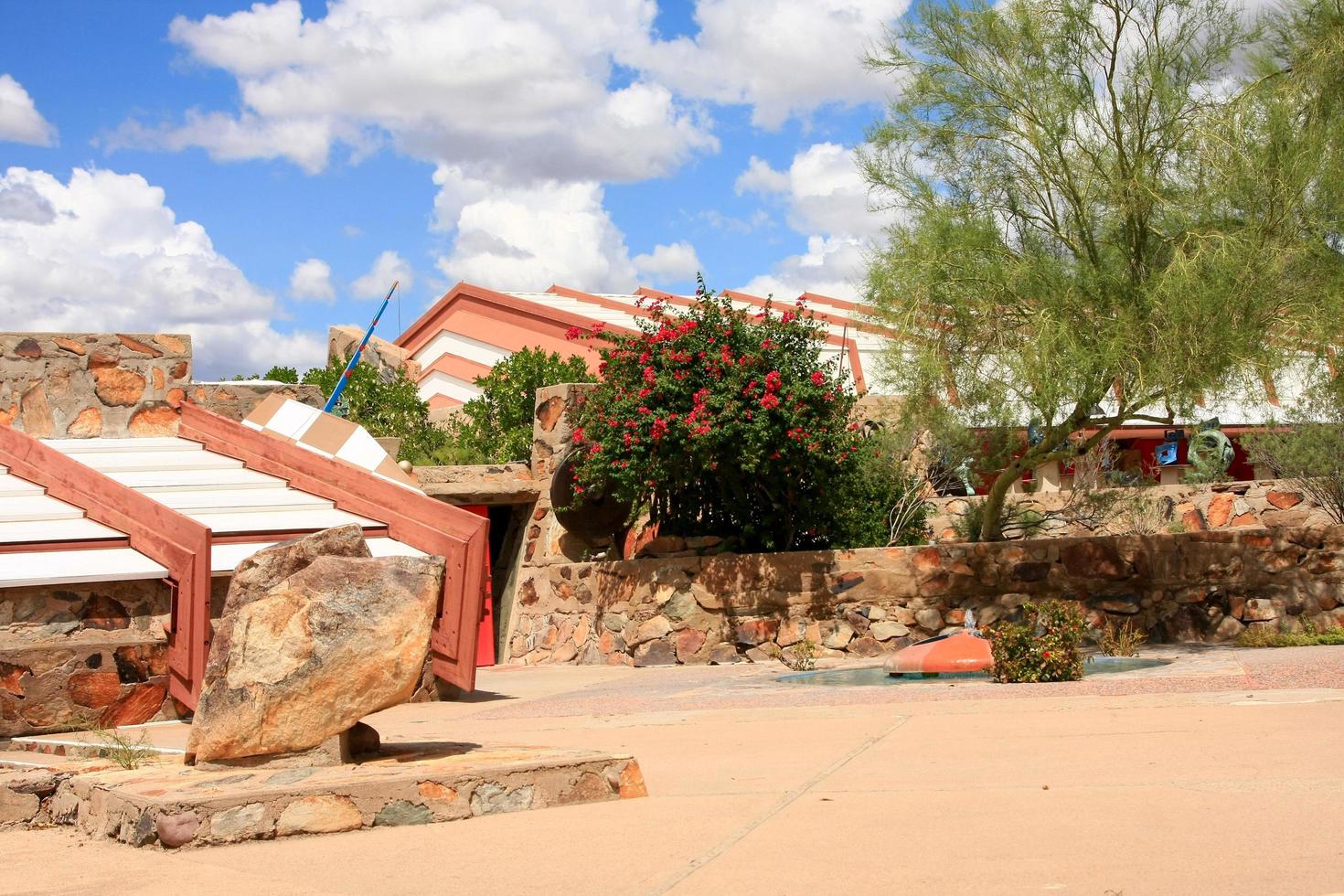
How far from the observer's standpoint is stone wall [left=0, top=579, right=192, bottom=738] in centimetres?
837

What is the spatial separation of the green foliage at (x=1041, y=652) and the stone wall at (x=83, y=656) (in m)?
6.01

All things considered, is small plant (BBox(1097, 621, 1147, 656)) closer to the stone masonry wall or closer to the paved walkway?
the stone masonry wall

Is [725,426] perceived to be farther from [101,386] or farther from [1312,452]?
[1312,452]

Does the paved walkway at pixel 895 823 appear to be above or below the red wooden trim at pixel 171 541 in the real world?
below

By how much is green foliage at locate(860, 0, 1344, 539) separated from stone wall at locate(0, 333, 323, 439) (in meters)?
7.23

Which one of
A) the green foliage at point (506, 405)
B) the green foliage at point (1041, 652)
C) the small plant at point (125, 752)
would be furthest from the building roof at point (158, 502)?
the green foliage at point (506, 405)

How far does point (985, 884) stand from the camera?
461 cm

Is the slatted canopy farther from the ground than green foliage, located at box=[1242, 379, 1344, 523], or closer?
closer

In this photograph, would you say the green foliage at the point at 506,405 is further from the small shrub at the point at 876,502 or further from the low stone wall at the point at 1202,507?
the low stone wall at the point at 1202,507

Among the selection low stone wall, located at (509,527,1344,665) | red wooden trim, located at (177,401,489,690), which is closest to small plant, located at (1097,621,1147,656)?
low stone wall, located at (509,527,1344,665)

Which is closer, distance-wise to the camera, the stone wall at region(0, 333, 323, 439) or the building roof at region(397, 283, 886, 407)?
the stone wall at region(0, 333, 323, 439)

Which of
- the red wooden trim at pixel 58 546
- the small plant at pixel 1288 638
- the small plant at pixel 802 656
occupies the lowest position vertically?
the small plant at pixel 802 656

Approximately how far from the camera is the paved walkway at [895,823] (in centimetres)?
480

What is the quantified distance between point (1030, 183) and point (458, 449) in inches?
376
